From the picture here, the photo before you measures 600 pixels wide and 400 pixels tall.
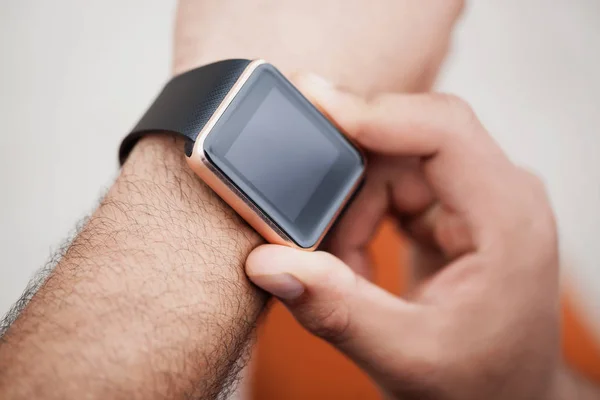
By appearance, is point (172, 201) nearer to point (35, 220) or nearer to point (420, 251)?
point (420, 251)

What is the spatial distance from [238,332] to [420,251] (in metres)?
0.60

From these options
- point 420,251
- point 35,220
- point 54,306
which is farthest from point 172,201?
point 35,220

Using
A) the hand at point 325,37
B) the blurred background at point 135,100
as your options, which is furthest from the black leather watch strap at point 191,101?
the blurred background at point 135,100

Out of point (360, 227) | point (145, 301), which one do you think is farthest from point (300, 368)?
point (145, 301)

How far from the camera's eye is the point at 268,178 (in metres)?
0.65

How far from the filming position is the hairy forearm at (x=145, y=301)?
1.70 feet

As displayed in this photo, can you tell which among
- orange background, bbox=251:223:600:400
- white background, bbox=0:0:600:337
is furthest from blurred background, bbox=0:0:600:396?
orange background, bbox=251:223:600:400

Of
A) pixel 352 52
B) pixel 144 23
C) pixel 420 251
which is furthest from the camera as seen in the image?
pixel 144 23

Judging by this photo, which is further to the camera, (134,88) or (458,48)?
(458,48)

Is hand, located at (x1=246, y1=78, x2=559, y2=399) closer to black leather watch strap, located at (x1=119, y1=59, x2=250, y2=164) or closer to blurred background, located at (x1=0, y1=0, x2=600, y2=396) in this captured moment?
black leather watch strap, located at (x1=119, y1=59, x2=250, y2=164)

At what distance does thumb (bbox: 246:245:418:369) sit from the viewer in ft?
2.04

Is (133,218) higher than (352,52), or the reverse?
(352,52)

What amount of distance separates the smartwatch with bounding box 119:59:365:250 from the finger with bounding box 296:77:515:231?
0.12 ft

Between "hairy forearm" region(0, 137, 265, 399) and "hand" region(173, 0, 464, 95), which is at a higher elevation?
"hand" region(173, 0, 464, 95)
